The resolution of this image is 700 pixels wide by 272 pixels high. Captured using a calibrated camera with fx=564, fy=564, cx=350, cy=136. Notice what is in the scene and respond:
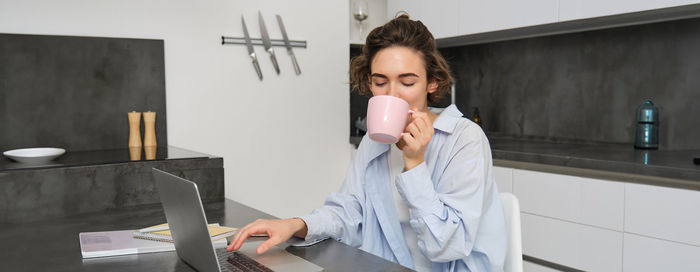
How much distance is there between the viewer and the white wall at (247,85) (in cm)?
251

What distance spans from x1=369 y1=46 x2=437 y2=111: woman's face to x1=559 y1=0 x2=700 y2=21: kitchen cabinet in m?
1.30

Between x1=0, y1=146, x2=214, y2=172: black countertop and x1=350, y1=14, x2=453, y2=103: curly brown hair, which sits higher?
x1=350, y1=14, x2=453, y2=103: curly brown hair

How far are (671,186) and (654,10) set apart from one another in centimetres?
69

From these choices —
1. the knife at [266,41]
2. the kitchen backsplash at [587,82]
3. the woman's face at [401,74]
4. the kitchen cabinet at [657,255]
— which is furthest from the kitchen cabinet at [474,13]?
the woman's face at [401,74]

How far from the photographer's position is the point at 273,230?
3.72ft

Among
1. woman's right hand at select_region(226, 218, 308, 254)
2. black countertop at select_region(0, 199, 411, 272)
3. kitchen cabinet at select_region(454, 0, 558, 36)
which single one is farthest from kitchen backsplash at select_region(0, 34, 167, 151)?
woman's right hand at select_region(226, 218, 308, 254)

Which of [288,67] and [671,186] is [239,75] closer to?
[288,67]

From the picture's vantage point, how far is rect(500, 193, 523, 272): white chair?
121cm

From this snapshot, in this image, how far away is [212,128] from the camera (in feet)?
9.22

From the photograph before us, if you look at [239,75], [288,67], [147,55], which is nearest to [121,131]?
[147,55]

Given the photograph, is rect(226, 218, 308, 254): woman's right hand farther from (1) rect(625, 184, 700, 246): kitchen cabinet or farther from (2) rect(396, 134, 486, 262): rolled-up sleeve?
(1) rect(625, 184, 700, 246): kitchen cabinet

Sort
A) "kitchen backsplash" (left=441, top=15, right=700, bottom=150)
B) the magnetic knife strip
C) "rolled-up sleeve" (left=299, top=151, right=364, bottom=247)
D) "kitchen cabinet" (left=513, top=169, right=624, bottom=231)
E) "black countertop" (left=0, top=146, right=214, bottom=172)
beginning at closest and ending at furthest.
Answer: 1. "rolled-up sleeve" (left=299, top=151, right=364, bottom=247)
2. "black countertop" (left=0, top=146, right=214, bottom=172)
3. "kitchen cabinet" (left=513, top=169, right=624, bottom=231)
4. "kitchen backsplash" (left=441, top=15, right=700, bottom=150)
5. the magnetic knife strip

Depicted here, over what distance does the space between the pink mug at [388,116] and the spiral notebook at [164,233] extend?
39 centimetres

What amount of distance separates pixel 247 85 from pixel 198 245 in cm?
205
